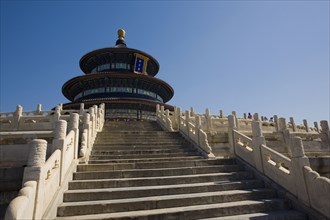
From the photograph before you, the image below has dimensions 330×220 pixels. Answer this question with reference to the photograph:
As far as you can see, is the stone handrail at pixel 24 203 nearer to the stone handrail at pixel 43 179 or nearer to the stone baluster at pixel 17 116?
the stone handrail at pixel 43 179

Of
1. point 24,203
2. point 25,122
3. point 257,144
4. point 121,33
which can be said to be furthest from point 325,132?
point 121,33

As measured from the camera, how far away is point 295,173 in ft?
19.6

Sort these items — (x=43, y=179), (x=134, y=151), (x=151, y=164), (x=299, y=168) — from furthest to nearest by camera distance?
(x=134, y=151) < (x=151, y=164) < (x=299, y=168) < (x=43, y=179)

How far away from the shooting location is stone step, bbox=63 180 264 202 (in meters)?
5.39

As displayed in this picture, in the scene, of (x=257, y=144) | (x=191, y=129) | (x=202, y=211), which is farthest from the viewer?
(x=191, y=129)

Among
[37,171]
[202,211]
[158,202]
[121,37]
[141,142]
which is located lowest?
[202,211]

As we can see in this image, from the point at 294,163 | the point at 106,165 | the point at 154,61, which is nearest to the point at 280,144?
the point at 294,163

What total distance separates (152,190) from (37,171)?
2.90 metres

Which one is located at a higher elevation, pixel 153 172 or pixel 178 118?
pixel 178 118

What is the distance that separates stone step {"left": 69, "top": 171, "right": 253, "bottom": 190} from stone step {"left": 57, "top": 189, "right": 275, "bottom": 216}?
756 mm

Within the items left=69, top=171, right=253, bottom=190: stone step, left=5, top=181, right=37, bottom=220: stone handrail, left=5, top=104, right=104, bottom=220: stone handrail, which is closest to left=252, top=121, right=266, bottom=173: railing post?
left=69, top=171, right=253, bottom=190: stone step

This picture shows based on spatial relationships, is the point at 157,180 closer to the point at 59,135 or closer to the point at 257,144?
the point at 59,135

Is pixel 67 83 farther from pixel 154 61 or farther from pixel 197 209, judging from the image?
pixel 197 209

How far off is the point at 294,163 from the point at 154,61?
95.7 ft
